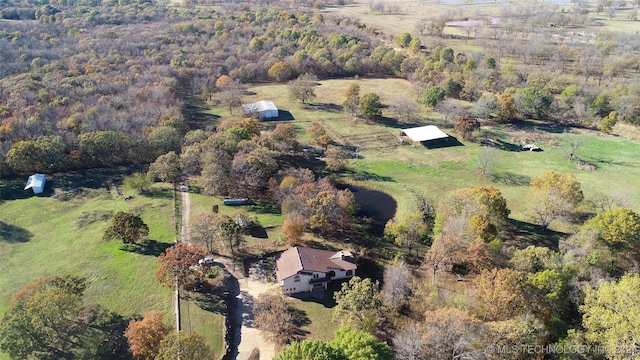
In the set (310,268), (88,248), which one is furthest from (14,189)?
(310,268)

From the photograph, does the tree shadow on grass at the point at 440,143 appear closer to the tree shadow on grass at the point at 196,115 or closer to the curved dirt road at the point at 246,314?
the tree shadow on grass at the point at 196,115

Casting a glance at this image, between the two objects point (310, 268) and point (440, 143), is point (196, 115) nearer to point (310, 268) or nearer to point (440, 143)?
point (440, 143)

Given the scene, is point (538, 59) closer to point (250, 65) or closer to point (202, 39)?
point (250, 65)

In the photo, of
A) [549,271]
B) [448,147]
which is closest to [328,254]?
[549,271]

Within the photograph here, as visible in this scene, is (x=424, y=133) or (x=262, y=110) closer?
(x=424, y=133)

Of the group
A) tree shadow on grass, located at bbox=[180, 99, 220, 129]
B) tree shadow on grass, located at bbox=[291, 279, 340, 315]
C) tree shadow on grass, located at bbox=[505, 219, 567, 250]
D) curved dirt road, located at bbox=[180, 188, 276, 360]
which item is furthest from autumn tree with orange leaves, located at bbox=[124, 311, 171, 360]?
tree shadow on grass, located at bbox=[180, 99, 220, 129]

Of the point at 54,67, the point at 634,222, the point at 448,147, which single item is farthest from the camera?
the point at 54,67

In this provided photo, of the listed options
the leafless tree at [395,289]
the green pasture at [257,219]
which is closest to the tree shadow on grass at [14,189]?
the green pasture at [257,219]
